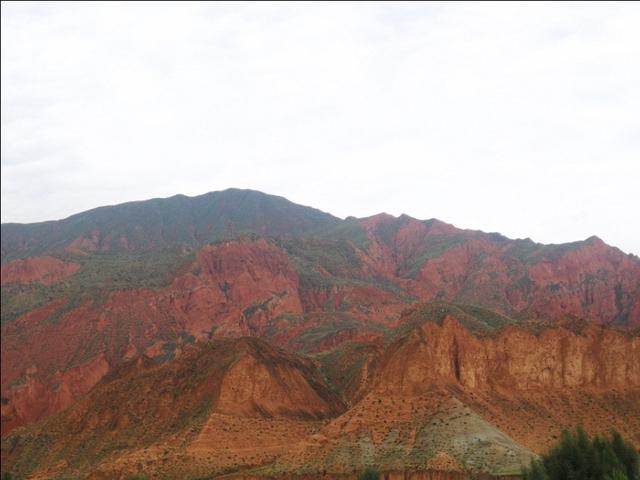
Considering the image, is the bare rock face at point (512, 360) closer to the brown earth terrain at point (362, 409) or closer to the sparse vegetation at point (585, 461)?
the brown earth terrain at point (362, 409)

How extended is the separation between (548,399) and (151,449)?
47.5m

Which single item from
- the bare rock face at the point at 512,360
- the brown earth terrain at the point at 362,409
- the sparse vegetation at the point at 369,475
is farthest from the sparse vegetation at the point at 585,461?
the bare rock face at the point at 512,360

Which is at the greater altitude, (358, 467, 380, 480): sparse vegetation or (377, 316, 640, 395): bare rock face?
(377, 316, 640, 395): bare rock face

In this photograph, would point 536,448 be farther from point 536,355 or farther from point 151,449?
point 151,449

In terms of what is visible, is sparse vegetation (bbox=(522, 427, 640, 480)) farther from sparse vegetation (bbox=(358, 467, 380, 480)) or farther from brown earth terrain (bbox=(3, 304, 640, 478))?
sparse vegetation (bbox=(358, 467, 380, 480))

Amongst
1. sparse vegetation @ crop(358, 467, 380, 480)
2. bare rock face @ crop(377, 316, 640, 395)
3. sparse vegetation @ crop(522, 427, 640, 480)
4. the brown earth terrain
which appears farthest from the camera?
bare rock face @ crop(377, 316, 640, 395)

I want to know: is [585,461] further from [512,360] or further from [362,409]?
[512,360]

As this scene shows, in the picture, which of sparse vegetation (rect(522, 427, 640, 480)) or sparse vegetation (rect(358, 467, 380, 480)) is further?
sparse vegetation (rect(358, 467, 380, 480))

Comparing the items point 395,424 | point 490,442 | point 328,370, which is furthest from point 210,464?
point 328,370

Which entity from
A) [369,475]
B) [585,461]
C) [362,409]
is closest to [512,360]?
[362,409]

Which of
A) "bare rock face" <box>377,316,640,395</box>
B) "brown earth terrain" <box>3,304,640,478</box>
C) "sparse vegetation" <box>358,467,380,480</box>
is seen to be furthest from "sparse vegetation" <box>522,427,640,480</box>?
"bare rock face" <box>377,316,640,395</box>

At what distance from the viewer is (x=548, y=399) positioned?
109875mm

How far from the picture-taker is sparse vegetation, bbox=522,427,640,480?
74.9m

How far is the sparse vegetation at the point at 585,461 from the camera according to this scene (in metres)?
74.9
